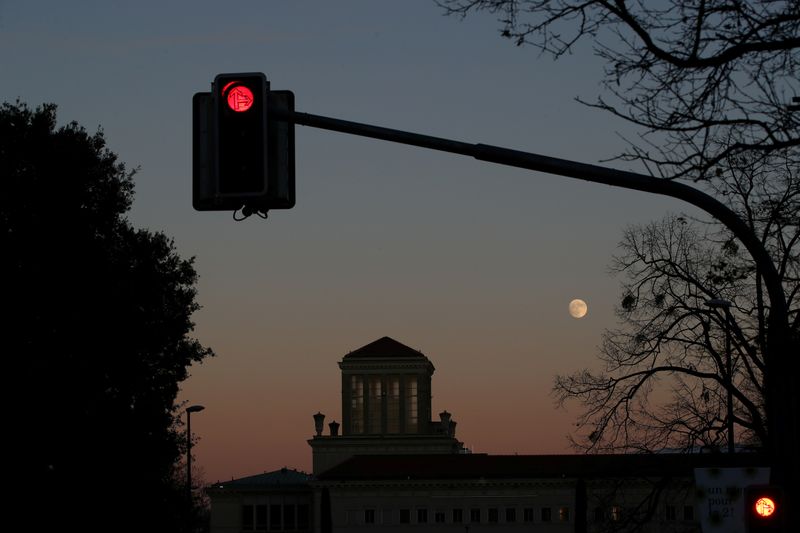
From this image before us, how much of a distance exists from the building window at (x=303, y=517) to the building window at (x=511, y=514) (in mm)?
21523

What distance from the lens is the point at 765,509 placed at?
35.3 ft

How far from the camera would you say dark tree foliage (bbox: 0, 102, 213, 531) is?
40.0 meters

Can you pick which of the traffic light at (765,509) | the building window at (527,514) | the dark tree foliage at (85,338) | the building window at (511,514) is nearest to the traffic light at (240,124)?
the traffic light at (765,509)

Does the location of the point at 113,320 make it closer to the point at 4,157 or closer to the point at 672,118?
the point at 4,157

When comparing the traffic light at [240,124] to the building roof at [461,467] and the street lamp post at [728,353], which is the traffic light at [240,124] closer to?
the street lamp post at [728,353]

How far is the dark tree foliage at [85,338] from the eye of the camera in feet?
131

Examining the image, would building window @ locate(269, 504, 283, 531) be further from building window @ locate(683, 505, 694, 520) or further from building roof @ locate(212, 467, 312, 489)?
building window @ locate(683, 505, 694, 520)

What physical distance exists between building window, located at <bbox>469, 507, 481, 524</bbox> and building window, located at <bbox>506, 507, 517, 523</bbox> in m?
2.57

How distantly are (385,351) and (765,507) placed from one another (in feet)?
448

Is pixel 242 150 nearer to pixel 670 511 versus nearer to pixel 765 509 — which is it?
pixel 765 509

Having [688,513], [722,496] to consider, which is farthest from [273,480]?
[722,496]

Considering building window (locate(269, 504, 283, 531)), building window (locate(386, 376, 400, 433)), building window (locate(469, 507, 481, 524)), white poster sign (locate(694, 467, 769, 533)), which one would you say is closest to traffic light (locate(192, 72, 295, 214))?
white poster sign (locate(694, 467, 769, 533))

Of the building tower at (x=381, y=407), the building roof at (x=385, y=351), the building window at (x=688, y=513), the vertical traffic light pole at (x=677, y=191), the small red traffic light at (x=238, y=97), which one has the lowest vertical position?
the building window at (x=688, y=513)

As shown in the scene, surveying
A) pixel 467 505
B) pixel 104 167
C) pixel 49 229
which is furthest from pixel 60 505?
pixel 467 505
